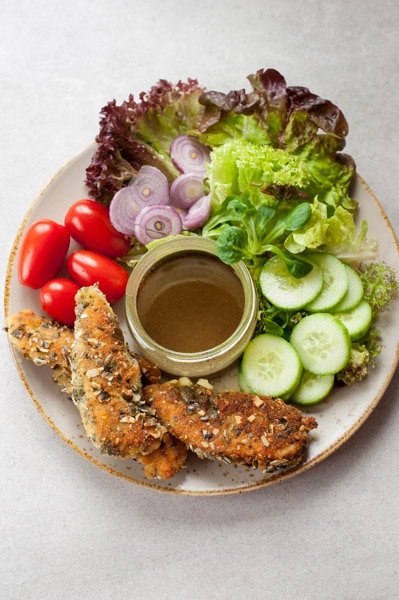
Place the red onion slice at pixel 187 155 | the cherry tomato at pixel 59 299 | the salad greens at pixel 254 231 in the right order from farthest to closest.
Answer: the red onion slice at pixel 187 155, the cherry tomato at pixel 59 299, the salad greens at pixel 254 231

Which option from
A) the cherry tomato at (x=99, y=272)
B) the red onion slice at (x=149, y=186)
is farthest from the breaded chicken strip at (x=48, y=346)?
the red onion slice at (x=149, y=186)

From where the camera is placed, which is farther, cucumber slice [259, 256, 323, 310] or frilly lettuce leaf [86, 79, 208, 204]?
frilly lettuce leaf [86, 79, 208, 204]

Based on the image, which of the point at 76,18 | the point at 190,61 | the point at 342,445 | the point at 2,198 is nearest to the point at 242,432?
the point at 342,445

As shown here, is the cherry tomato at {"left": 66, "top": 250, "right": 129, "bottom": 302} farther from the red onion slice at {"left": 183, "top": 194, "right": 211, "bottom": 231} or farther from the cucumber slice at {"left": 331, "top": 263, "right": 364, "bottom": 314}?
the cucumber slice at {"left": 331, "top": 263, "right": 364, "bottom": 314}

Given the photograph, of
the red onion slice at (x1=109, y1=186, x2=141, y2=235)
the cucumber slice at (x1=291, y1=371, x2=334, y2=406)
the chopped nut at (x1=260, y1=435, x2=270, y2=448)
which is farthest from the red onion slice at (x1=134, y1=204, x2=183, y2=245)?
the chopped nut at (x1=260, y1=435, x2=270, y2=448)

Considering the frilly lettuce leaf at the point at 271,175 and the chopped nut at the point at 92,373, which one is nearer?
the chopped nut at the point at 92,373

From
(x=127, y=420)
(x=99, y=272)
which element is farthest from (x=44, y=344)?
(x=127, y=420)

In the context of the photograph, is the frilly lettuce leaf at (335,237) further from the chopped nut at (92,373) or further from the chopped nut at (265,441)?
the chopped nut at (92,373)

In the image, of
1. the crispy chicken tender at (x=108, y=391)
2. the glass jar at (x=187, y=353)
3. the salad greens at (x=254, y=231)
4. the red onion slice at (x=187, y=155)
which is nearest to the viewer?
the crispy chicken tender at (x=108, y=391)
